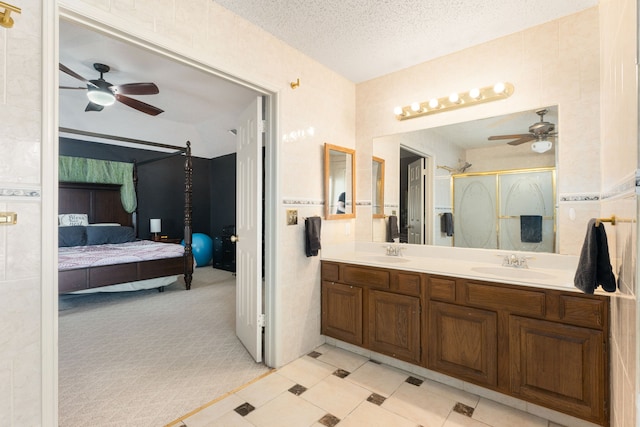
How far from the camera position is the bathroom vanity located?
156 cm

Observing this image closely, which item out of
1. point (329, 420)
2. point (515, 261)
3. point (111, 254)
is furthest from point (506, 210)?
point (111, 254)

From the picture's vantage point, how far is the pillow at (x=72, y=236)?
4844mm

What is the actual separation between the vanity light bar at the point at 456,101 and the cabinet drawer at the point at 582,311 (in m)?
1.53

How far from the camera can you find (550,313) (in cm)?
165

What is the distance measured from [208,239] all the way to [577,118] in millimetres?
6595

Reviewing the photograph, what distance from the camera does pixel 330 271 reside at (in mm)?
2672

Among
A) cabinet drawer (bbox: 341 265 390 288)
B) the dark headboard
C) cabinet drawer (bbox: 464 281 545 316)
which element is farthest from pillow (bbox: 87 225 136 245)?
cabinet drawer (bbox: 464 281 545 316)

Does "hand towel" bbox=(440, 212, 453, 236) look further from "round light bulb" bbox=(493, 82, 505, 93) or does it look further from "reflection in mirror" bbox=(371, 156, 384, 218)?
"round light bulb" bbox=(493, 82, 505, 93)

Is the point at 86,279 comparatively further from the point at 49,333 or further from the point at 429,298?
the point at 429,298

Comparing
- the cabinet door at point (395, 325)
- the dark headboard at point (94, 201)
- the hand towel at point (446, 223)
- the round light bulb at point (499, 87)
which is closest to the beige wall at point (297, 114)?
the round light bulb at point (499, 87)

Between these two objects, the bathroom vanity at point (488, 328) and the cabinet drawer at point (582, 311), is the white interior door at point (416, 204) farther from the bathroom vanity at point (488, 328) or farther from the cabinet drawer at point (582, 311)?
the cabinet drawer at point (582, 311)

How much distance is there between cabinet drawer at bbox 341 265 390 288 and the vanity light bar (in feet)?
4.83

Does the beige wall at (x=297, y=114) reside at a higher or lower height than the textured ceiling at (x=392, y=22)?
lower

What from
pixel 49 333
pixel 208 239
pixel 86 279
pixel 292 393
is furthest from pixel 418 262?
pixel 208 239
